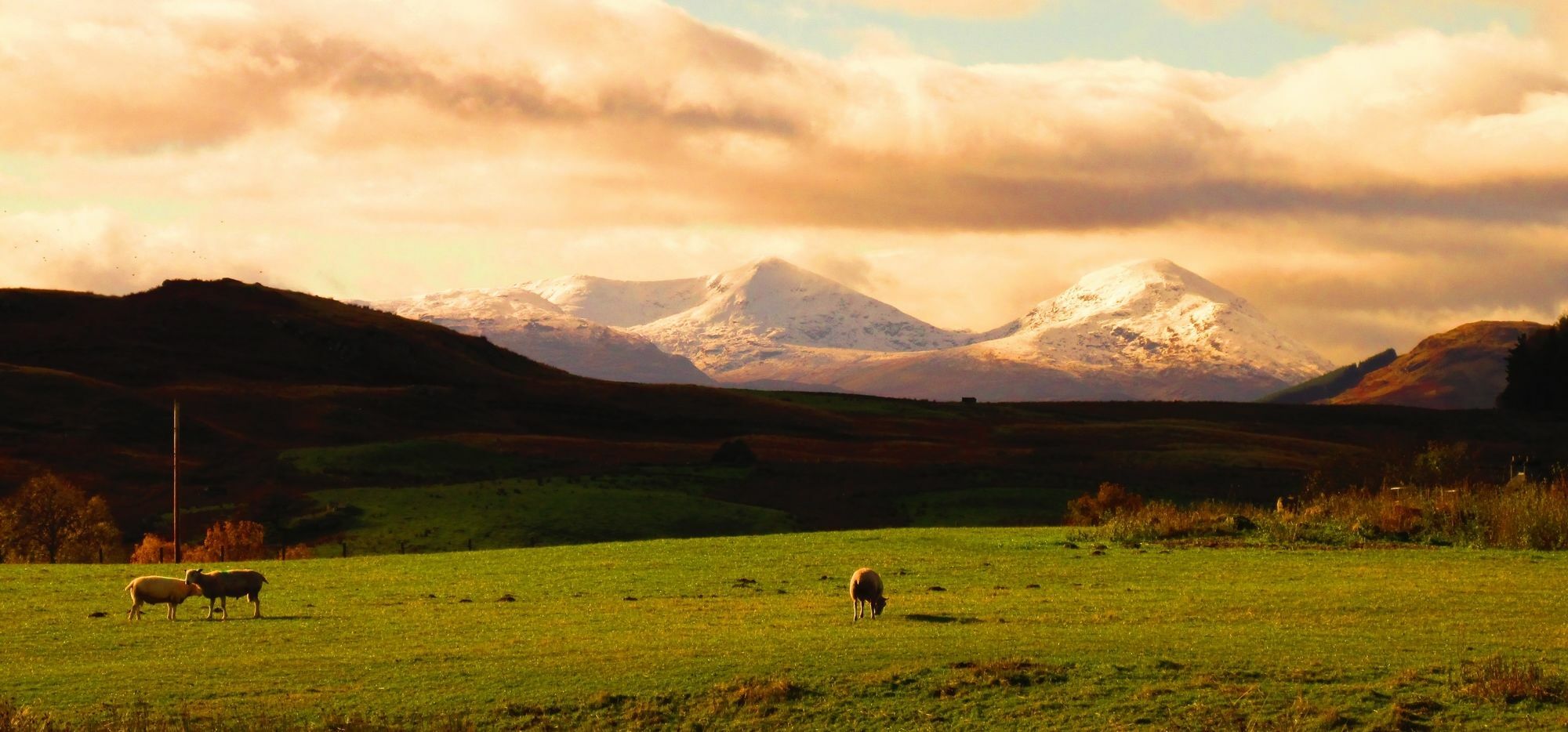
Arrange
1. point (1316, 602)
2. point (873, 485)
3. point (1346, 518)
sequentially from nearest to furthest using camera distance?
1. point (1316, 602)
2. point (1346, 518)
3. point (873, 485)

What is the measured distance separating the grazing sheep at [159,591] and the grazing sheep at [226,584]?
309 mm

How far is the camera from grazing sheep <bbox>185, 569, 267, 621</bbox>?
3725cm

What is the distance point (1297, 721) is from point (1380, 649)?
651cm

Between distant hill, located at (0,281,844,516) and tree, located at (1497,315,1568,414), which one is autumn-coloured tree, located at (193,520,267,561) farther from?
tree, located at (1497,315,1568,414)

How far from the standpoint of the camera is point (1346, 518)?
58.0 metres

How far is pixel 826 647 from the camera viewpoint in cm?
3075

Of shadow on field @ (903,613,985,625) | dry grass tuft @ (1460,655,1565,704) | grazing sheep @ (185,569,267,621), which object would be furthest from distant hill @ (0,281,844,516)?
dry grass tuft @ (1460,655,1565,704)

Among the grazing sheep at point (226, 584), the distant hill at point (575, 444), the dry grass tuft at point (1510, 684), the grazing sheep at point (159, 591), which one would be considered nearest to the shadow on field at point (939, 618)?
the dry grass tuft at point (1510, 684)

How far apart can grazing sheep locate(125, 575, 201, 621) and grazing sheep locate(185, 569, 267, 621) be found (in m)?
0.31

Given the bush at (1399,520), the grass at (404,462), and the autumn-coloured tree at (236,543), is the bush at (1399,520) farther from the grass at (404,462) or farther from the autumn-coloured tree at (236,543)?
the grass at (404,462)

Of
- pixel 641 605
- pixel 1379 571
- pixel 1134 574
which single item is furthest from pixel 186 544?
pixel 1379 571

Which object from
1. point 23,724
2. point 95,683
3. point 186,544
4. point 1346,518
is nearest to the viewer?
point 23,724

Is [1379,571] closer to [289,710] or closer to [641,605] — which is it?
[641,605]

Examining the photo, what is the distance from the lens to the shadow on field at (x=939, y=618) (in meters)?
35.1
